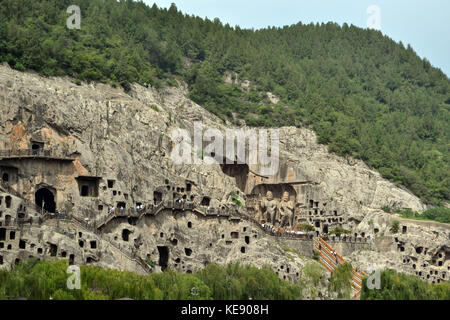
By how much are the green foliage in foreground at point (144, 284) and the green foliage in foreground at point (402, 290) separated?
7324 mm

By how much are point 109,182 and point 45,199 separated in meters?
7.54

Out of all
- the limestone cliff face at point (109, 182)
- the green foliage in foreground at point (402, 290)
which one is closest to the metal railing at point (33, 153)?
the limestone cliff face at point (109, 182)

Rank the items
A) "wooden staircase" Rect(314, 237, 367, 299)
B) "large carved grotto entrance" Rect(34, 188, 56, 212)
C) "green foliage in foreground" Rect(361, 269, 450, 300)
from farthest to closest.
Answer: "wooden staircase" Rect(314, 237, 367, 299), "large carved grotto entrance" Rect(34, 188, 56, 212), "green foliage in foreground" Rect(361, 269, 450, 300)

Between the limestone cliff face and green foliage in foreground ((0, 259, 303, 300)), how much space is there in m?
6.40

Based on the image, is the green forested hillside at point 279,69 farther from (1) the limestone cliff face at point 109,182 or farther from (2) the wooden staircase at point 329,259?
(2) the wooden staircase at point 329,259

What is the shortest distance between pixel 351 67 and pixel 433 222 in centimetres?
7458

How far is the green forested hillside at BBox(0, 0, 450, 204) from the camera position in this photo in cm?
10656

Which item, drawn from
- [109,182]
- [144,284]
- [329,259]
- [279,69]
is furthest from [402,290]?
[279,69]

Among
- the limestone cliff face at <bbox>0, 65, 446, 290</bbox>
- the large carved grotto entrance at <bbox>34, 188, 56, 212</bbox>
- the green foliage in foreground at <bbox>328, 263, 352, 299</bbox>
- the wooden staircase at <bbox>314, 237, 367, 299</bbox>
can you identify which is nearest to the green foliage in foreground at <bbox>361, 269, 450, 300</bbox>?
the green foliage in foreground at <bbox>328, 263, 352, 299</bbox>

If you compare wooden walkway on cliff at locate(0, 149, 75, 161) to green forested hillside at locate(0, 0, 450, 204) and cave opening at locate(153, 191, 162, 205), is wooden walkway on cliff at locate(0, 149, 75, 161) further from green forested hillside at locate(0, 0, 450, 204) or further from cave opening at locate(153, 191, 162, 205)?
green forested hillside at locate(0, 0, 450, 204)

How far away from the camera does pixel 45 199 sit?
8400 cm

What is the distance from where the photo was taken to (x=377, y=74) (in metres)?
168

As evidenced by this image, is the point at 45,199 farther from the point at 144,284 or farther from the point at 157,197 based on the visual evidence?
the point at 144,284

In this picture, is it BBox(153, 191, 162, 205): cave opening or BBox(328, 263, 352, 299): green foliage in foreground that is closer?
BBox(328, 263, 352, 299): green foliage in foreground
